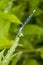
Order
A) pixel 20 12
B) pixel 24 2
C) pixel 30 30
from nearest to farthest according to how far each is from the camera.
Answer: pixel 30 30
pixel 20 12
pixel 24 2

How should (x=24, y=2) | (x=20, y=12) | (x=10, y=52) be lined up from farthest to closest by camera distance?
(x=24, y=2), (x=20, y=12), (x=10, y=52)

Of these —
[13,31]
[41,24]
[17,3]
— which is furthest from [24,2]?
[13,31]

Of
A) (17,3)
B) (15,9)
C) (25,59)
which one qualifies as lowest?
(25,59)

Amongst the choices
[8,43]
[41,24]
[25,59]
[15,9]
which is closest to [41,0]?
[41,24]

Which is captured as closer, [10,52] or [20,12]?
[10,52]

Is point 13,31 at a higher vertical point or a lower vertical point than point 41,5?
lower

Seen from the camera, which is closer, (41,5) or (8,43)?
(8,43)

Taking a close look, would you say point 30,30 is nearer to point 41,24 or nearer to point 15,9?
point 15,9

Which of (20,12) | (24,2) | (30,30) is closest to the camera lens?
(30,30)

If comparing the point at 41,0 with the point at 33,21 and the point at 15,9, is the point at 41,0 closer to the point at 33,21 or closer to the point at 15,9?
the point at 33,21
